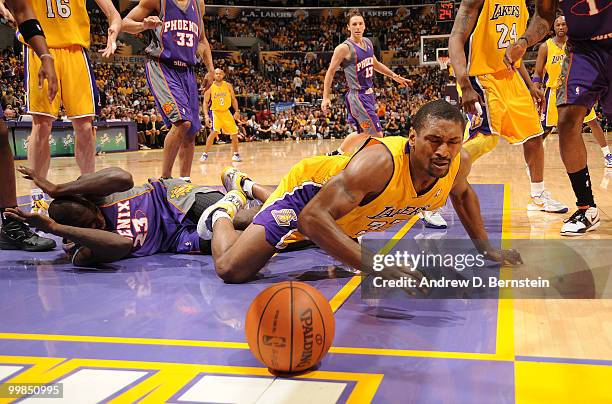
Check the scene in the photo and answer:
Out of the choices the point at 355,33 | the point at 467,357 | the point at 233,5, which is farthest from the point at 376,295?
the point at 233,5

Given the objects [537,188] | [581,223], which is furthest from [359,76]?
[581,223]

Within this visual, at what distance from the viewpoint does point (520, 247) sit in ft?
13.7

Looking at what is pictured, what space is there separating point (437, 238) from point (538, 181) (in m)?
1.63

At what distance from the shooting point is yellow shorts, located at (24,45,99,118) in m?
5.05

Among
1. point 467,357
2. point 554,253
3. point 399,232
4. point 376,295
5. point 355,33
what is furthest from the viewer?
point 355,33

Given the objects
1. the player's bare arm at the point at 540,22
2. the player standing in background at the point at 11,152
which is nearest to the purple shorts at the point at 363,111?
the player's bare arm at the point at 540,22

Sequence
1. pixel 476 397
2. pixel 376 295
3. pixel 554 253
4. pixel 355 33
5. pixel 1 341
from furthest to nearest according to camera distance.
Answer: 1. pixel 355 33
2. pixel 554 253
3. pixel 376 295
4. pixel 1 341
5. pixel 476 397

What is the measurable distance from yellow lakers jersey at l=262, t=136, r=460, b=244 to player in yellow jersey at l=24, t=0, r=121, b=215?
2.55 m

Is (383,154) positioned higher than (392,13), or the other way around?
(392,13)

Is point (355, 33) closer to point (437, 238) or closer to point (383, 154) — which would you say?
point (437, 238)

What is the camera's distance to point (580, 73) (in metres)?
4.63

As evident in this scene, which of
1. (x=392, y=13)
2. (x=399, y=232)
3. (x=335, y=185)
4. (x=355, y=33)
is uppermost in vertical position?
(x=392, y=13)

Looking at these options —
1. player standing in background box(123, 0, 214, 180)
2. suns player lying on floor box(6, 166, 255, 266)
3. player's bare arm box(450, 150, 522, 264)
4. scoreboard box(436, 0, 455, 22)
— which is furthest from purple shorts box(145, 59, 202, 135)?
scoreboard box(436, 0, 455, 22)

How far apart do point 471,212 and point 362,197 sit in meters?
0.97
